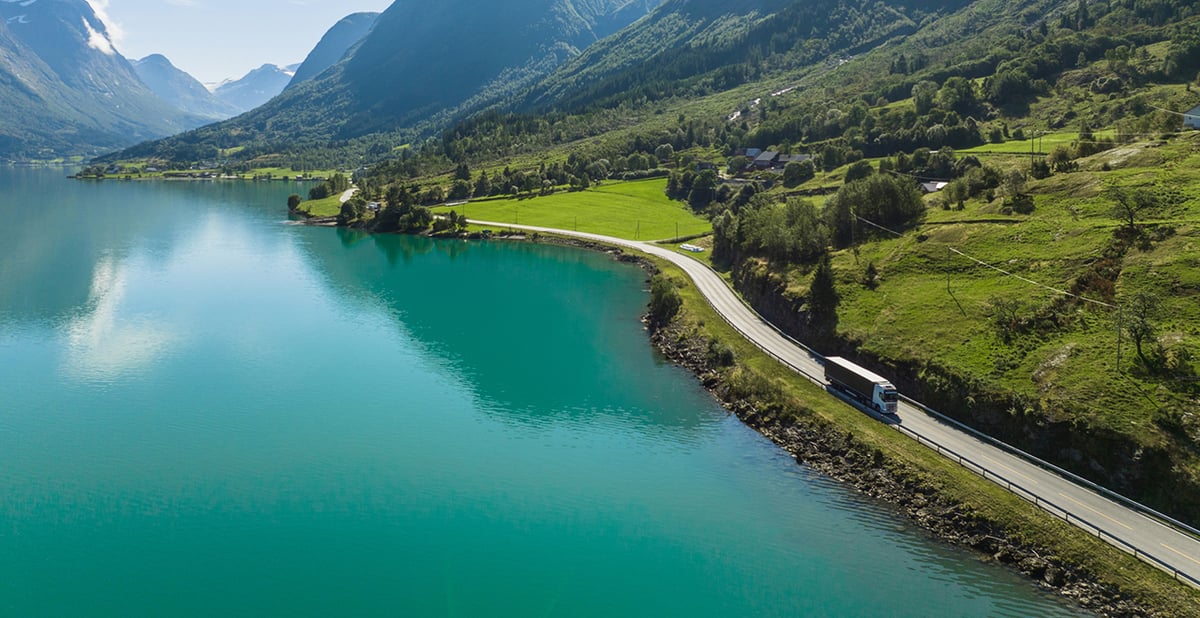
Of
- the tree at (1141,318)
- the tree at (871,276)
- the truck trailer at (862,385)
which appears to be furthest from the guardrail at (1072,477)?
the tree at (871,276)

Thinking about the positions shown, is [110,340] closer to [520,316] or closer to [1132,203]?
[520,316]

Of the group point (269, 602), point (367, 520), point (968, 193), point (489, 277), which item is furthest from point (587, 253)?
point (269, 602)

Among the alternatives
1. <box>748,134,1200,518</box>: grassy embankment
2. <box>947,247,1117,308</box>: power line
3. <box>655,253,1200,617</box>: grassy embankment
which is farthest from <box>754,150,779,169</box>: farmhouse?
<box>655,253,1200,617</box>: grassy embankment

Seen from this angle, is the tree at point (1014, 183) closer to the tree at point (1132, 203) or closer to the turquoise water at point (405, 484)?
the tree at point (1132, 203)

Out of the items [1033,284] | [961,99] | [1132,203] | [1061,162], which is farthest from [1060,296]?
[961,99]

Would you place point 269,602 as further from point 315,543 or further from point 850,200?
point 850,200

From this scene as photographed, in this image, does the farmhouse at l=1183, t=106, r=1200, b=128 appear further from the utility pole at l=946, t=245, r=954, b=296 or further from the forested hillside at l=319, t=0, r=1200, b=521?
the utility pole at l=946, t=245, r=954, b=296
